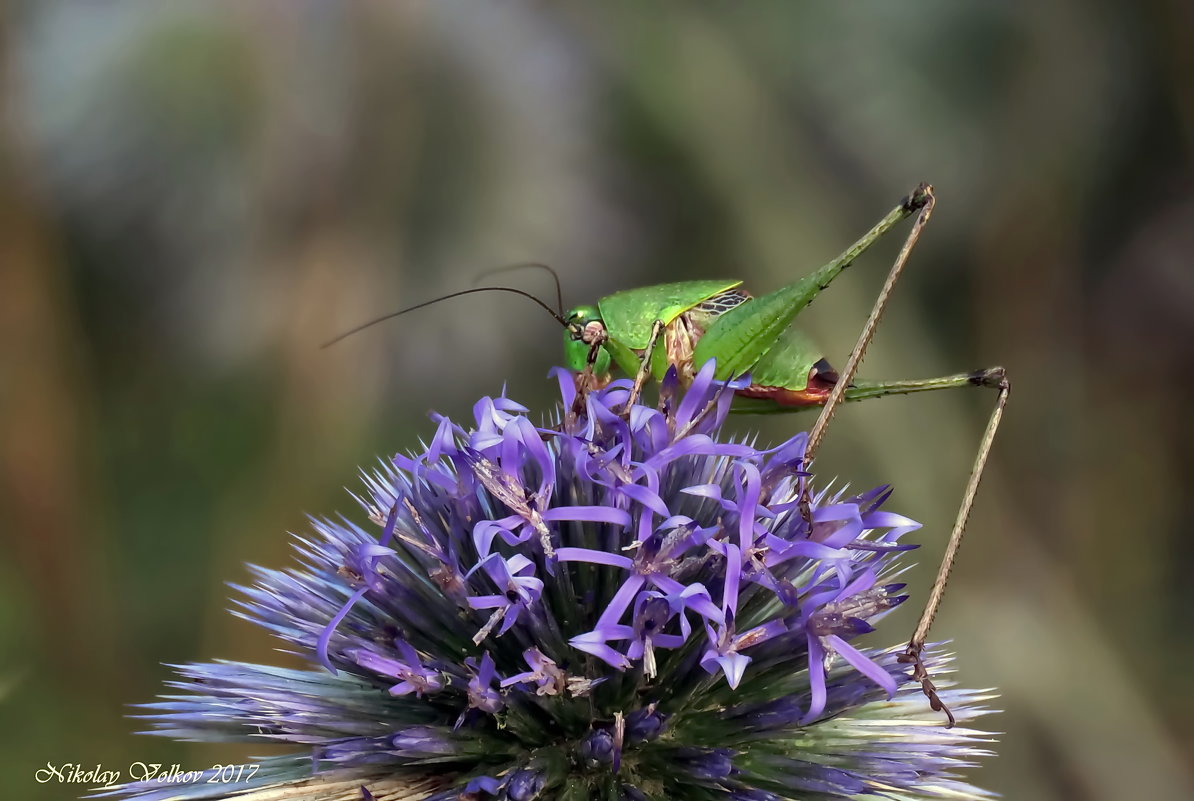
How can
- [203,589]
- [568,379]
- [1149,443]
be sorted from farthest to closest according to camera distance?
[1149,443] → [203,589] → [568,379]

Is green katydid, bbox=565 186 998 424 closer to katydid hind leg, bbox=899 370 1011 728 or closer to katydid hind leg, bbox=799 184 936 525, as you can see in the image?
katydid hind leg, bbox=799 184 936 525

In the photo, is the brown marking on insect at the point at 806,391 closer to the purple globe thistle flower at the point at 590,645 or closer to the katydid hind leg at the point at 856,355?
the katydid hind leg at the point at 856,355

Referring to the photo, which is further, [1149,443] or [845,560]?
[1149,443]

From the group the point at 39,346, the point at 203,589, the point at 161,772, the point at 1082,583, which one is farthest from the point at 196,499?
the point at 1082,583

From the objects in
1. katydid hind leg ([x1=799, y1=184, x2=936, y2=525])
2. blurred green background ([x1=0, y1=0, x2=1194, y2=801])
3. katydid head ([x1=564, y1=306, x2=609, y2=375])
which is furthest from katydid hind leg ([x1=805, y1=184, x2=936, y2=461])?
blurred green background ([x1=0, y1=0, x2=1194, y2=801])

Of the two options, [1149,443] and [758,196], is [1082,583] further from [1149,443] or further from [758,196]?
[758,196]

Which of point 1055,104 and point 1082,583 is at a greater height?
point 1055,104

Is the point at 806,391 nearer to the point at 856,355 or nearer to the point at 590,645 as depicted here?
the point at 856,355
